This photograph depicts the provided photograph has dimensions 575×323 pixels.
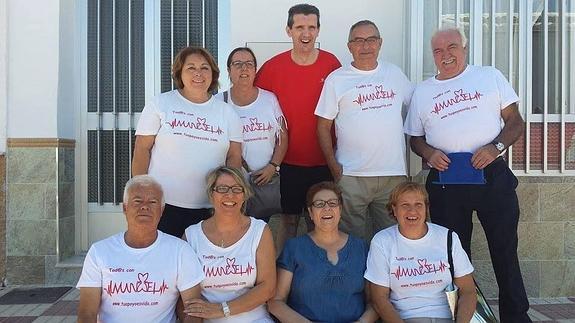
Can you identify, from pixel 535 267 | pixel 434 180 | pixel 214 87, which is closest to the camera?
pixel 214 87

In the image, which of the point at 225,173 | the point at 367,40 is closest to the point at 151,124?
the point at 225,173

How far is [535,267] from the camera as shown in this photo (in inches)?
194

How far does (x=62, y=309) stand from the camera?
4629 mm

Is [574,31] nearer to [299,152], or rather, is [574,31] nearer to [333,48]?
[333,48]

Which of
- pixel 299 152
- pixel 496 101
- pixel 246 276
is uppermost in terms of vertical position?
pixel 496 101

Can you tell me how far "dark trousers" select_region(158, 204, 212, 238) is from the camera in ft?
11.4

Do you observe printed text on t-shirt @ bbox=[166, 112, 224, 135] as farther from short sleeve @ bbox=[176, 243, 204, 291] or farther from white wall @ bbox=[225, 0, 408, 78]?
white wall @ bbox=[225, 0, 408, 78]

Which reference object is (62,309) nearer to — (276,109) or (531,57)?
(276,109)

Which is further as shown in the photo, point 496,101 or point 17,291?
point 17,291

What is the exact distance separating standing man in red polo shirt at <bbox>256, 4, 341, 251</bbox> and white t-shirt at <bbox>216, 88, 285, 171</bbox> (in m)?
0.18

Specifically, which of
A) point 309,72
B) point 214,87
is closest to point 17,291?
point 214,87

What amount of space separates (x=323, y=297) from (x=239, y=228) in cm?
57

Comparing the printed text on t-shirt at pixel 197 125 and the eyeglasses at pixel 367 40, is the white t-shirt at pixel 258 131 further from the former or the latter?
the eyeglasses at pixel 367 40

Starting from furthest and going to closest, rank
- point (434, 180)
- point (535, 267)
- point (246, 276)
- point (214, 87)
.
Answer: point (535, 267), point (434, 180), point (214, 87), point (246, 276)
